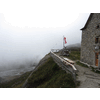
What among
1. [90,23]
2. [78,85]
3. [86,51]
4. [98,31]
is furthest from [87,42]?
[78,85]

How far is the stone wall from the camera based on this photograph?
37.2 ft

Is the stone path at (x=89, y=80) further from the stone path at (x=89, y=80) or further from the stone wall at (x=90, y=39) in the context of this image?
the stone wall at (x=90, y=39)

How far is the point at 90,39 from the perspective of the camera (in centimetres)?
1240

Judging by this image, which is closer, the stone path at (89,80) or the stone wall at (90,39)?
the stone path at (89,80)

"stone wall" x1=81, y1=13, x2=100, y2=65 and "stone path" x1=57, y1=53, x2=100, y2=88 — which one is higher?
"stone wall" x1=81, y1=13, x2=100, y2=65

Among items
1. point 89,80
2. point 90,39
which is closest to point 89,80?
point 89,80

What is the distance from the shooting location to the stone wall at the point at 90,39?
1133cm

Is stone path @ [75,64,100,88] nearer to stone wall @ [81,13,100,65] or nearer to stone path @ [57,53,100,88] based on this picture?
stone path @ [57,53,100,88]

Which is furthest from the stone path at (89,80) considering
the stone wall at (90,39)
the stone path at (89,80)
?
the stone wall at (90,39)

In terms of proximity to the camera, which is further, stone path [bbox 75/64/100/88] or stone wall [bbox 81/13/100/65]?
stone wall [bbox 81/13/100/65]

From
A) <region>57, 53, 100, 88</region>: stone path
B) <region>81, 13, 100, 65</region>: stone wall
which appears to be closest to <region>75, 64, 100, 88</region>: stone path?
<region>57, 53, 100, 88</region>: stone path

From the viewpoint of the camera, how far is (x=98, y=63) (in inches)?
413

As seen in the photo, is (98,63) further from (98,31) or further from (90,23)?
(90,23)
